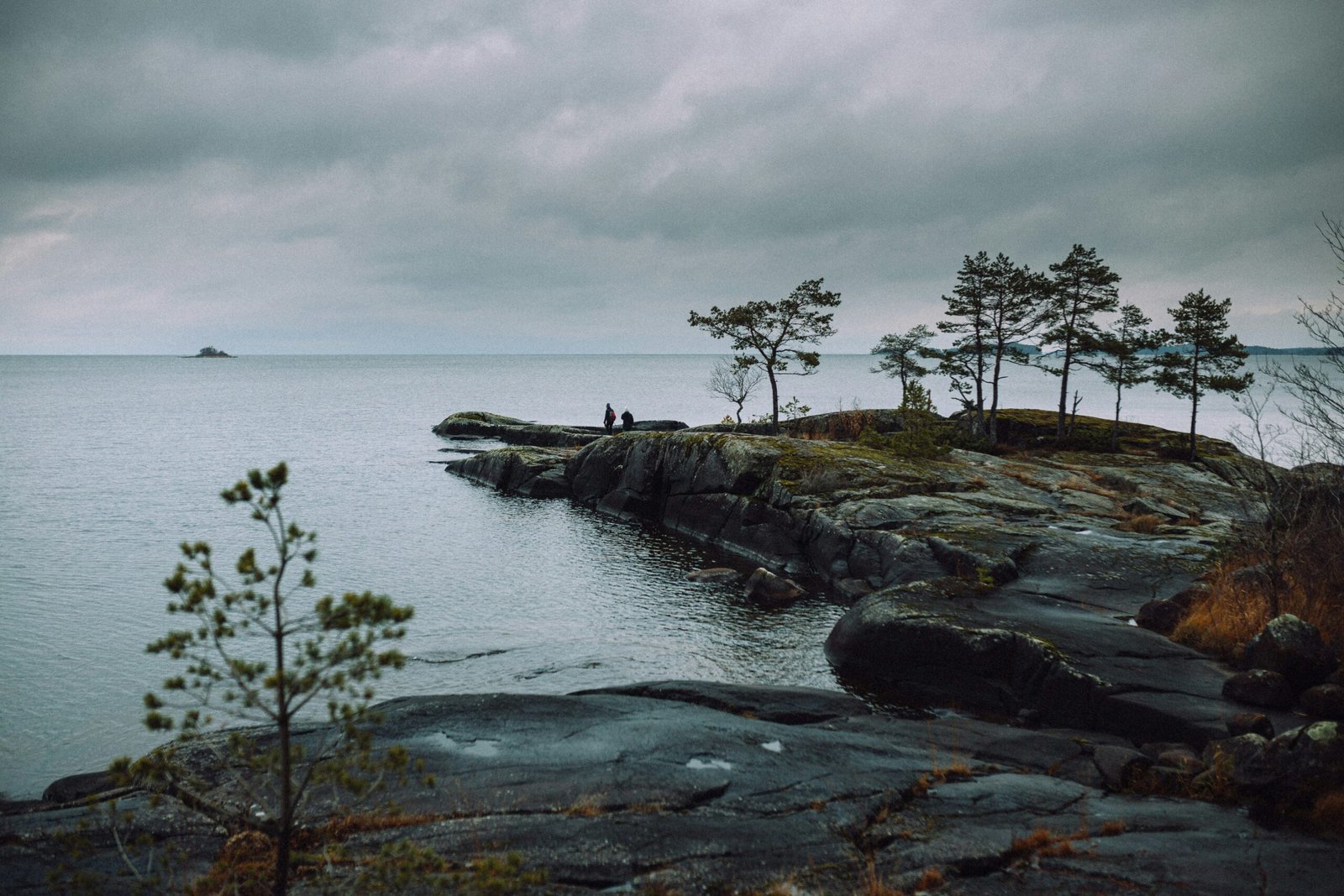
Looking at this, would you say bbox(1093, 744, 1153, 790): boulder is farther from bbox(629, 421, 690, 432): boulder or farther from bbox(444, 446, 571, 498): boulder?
bbox(629, 421, 690, 432): boulder

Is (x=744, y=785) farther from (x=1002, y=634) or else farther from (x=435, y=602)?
(x=435, y=602)

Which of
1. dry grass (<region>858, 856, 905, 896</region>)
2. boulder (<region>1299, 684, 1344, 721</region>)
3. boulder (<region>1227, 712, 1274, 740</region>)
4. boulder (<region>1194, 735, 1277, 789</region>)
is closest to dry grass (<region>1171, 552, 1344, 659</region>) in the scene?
boulder (<region>1299, 684, 1344, 721</region>)

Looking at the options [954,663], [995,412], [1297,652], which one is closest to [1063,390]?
[995,412]

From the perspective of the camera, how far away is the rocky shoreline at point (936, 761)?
30.0 ft

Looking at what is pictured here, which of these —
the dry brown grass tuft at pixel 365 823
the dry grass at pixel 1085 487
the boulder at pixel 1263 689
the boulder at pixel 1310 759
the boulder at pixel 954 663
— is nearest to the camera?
the dry brown grass tuft at pixel 365 823

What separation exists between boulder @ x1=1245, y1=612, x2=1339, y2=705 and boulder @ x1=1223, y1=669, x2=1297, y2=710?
0.26 m

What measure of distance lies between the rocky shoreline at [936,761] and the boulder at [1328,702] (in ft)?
0.32

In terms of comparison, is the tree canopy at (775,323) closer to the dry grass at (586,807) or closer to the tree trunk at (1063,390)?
the tree trunk at (1063,390)

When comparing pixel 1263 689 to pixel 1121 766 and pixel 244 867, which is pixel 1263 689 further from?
pixel 244 867

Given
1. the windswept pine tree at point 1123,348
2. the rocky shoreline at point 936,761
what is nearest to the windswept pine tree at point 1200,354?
the windswept pine tree at point 1123,348

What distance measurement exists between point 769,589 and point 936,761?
13767 mm

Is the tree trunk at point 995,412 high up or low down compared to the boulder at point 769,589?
up

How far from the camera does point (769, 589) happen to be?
26.5m

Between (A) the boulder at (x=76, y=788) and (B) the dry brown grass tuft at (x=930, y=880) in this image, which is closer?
(B) the dry brown grass tuft at (x=930, y=880)
